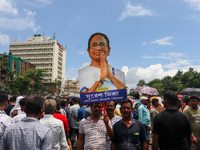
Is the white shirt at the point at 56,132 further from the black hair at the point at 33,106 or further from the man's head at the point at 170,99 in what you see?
the man's head at the point at 170,99

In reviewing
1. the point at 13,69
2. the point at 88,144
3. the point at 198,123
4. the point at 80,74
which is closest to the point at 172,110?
the point at 88,144

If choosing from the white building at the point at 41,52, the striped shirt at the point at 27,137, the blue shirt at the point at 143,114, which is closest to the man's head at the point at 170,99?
the striped shirt at the point at 27,137

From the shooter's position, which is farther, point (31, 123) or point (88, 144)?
point (88, 144)

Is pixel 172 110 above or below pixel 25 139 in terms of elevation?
above

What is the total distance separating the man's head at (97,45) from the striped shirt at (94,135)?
Result: 137 cm

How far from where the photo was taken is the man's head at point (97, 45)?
13.2 feet

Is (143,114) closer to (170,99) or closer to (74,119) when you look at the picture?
(74,119)

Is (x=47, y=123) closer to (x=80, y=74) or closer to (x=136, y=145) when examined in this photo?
(x=80, y=74)

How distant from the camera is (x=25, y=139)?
245 cm

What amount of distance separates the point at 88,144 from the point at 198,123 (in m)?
3.53

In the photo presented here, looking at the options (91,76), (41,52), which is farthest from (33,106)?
(41,52)

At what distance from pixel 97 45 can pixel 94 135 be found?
71.8 inches

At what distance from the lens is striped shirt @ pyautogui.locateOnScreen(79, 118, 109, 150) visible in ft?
11.1

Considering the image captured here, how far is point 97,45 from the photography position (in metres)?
4.02
